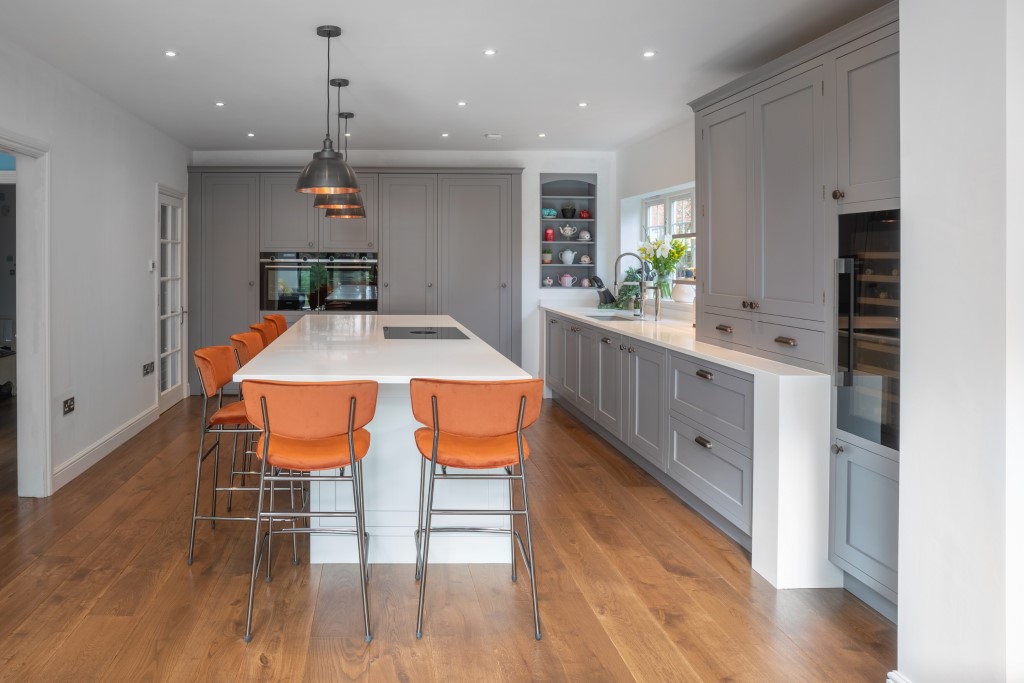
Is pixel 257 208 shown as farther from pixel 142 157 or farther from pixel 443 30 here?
pixel 443 30

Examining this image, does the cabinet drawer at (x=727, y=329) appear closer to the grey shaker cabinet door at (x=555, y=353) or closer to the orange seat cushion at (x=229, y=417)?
the orange seat cushion at (x=229, y=417)

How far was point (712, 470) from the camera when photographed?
371 centimetres

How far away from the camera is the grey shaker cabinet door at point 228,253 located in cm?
743

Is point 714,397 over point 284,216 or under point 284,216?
under

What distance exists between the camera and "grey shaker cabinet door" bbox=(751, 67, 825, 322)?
3.18 meters

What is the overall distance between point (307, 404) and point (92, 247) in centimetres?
335

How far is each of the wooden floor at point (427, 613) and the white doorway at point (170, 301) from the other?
2.92 meters

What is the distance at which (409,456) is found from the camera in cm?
322

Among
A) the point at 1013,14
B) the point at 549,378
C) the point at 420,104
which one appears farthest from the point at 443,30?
the point at 549,378

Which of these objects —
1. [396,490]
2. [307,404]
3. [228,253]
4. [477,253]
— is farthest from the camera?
[477,253]

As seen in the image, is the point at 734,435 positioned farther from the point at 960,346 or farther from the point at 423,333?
the point at 423,333

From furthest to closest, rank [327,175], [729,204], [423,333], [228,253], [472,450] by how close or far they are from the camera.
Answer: [228,253]
[423,333]
[729,204]
[327,175]
[472,450]

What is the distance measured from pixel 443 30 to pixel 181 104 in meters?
2.65

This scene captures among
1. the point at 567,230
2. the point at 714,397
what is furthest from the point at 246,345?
the point at 567,230
